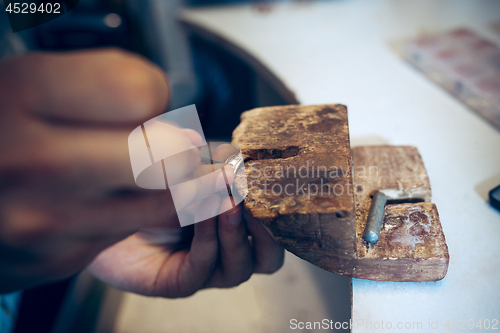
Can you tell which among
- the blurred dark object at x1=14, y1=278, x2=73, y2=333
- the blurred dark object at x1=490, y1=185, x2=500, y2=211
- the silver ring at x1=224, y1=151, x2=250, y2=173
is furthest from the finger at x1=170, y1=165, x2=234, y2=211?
the blurred dark object at x1=14, y1=278, x2=73, y2=333

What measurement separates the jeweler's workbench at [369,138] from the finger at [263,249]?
0.47ft

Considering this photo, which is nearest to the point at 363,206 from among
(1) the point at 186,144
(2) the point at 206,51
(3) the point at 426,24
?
(1) the point at 186,144

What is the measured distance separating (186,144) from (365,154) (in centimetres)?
33

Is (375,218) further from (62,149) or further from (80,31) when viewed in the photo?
(80,31)

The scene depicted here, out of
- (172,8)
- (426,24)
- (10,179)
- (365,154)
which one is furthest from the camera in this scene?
(172,8)

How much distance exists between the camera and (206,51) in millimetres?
1582

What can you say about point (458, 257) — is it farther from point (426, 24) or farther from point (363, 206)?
point (426, 24)

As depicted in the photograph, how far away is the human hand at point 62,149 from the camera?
0.22m

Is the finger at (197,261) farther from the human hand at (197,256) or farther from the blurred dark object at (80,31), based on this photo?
the blurred dark object at (80,31)

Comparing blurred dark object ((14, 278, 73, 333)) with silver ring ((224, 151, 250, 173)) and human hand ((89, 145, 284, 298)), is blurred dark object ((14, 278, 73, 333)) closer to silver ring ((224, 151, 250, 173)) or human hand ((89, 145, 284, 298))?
human hand ((89, 145, 284, 298))

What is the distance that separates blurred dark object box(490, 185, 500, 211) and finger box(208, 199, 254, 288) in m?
0.40

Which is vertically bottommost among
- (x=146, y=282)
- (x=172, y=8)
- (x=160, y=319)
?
(x=160, y=319)

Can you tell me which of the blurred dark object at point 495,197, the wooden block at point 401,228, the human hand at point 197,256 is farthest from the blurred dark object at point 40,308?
the blurred dark object at point 495,197

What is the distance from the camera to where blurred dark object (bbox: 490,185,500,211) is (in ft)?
1.62
